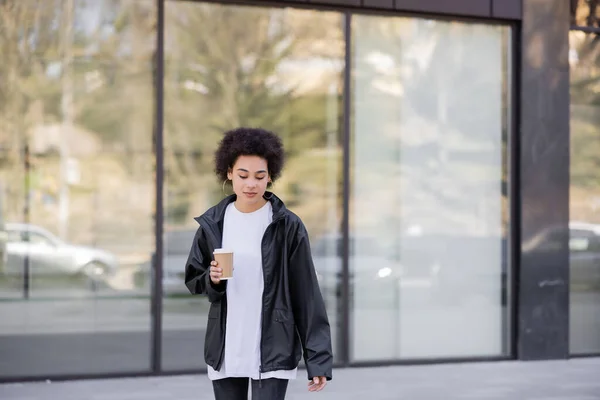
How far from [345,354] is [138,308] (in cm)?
213

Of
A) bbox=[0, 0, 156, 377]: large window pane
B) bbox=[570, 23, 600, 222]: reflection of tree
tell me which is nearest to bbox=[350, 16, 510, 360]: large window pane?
bbox=[570, 23, 600, 222]: reflection of tree

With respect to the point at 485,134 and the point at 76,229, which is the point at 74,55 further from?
the point at 485,134

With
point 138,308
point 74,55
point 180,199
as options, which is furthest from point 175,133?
point 138,308

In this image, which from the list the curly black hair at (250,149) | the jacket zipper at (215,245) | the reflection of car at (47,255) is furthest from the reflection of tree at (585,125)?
the jacket zipper at (215,245)

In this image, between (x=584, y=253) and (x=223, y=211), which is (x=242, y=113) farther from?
(x=223, y=211)

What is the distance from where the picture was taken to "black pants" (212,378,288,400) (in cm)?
389

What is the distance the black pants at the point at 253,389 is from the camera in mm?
3895

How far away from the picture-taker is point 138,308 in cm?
855

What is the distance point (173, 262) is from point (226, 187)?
0.99 metres

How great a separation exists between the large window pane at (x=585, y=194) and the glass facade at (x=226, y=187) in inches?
30.8

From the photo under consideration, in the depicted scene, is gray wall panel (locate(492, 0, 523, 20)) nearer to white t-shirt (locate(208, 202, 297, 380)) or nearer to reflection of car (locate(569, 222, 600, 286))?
reflection of car (locate(569, 222, 600, 286))

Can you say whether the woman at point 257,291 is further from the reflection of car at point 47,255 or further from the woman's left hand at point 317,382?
the reflection of car at point 47,255

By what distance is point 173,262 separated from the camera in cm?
860

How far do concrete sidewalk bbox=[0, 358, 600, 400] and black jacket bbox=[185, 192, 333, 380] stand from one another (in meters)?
3.63
